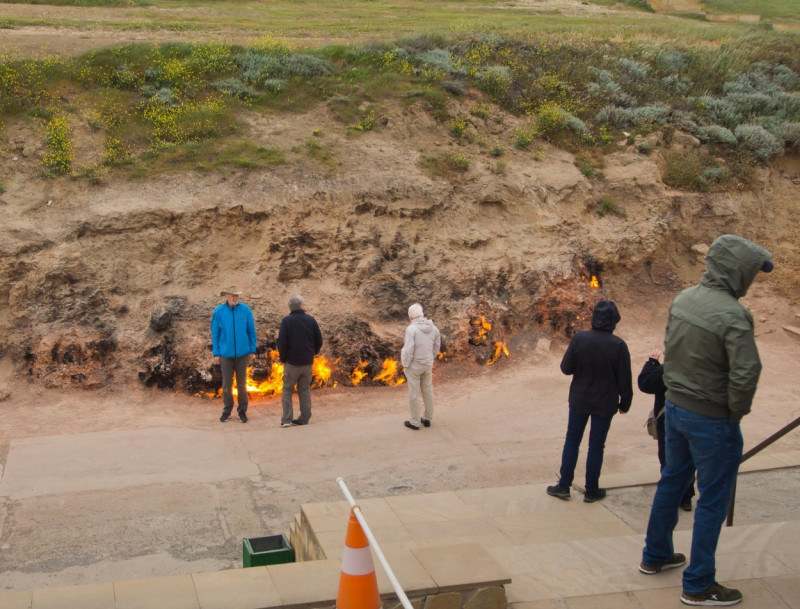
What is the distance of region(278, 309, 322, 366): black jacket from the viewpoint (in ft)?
36.1

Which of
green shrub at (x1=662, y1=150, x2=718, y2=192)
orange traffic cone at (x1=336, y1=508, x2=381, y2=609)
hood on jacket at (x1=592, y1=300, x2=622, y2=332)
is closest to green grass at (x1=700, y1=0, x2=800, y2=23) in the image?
green shrub at (x1=662, y1=150, x2=718, y2=192)

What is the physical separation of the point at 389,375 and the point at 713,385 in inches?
318

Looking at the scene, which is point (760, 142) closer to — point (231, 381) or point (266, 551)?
point (231, 381)

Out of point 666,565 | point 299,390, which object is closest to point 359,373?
point 299,390

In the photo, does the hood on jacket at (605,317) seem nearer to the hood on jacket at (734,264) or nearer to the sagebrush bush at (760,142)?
the hood on jacket at (734,264)

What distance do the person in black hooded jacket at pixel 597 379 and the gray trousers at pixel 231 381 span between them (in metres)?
5.09

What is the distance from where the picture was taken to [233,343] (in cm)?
1128

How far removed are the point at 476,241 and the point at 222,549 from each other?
8650 millimetres

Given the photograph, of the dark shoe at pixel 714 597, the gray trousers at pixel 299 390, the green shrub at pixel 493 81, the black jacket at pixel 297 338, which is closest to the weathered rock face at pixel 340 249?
the gray trousers at pixel 299 390

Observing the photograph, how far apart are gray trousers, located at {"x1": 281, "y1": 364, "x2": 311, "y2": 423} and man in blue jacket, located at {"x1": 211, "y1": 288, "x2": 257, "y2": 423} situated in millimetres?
591

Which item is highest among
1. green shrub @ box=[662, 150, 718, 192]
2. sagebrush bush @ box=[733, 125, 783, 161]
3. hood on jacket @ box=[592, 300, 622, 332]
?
sagebrush bush @ box=[733, 125, 783, 161]

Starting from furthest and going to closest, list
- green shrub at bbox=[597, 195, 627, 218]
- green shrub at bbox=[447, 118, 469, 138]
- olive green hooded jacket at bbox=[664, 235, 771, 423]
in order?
1. green shrub at bbox=[447, 118, 469, 138]
2. green shrub at bbox=[597, 195, 627, 218]
3. olive green hooded jacket at bbox=[664, 235, 771, 423]

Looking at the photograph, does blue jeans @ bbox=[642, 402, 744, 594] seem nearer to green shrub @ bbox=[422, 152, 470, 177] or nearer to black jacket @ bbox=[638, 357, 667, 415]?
black jacket @ bbox=[638, 357, 667, 415]

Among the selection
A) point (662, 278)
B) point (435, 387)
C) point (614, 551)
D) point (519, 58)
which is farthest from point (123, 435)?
point (519, 58)
